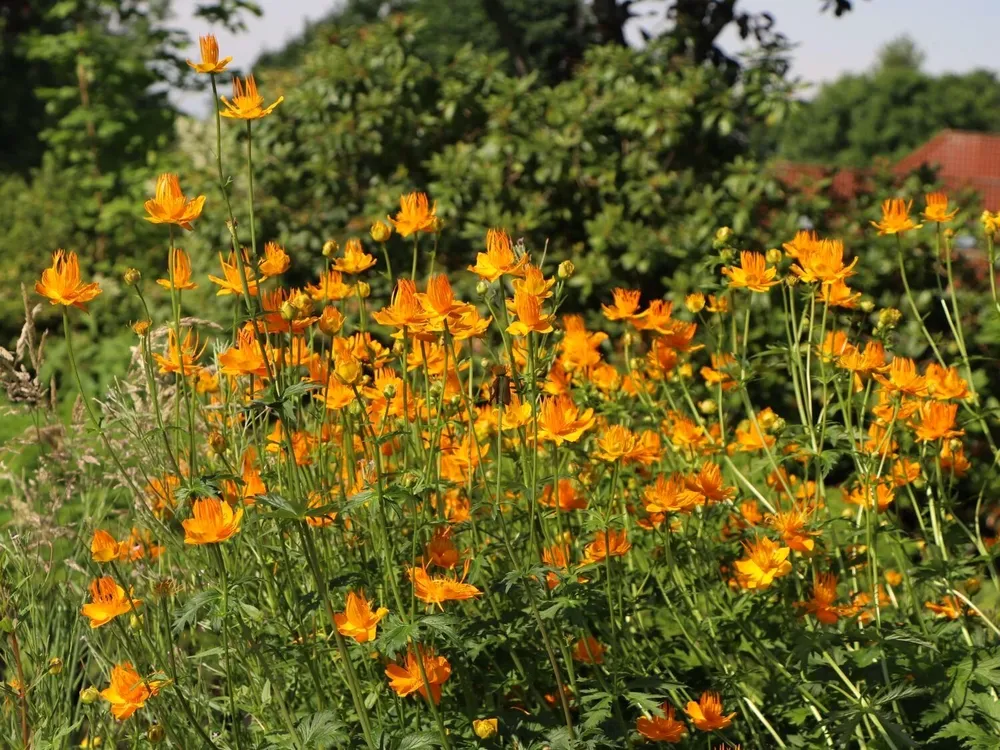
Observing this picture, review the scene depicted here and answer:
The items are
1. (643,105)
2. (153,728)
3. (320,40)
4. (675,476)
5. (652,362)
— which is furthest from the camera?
(320,40)

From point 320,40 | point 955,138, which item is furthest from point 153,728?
point 955,138

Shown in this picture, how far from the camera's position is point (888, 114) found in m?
59.2

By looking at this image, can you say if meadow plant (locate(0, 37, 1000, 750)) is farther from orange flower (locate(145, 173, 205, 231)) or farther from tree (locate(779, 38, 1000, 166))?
tree (locate(779, 38, 1000, 166))

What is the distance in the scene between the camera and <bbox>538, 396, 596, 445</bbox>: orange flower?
1720 millimetres

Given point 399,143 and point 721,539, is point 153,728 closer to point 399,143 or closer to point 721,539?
point 721,539

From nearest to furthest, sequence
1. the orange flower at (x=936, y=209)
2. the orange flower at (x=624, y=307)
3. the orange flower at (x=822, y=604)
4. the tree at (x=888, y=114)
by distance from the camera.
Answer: the orange flower at (x=822, y=604), the orange flower at (x=624, y=307), the orange flower at (x=936, y=209), the tree at (x=888, y=114)

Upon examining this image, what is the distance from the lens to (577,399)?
2.36m

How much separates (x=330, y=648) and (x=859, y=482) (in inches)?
42.0

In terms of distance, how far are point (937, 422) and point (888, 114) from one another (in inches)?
2428

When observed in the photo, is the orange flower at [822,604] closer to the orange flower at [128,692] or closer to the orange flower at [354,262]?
the orange flower at [354,262]

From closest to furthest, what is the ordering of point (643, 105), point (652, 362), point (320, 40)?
point (652, 362)
point (643, 105)
point (320, 40)

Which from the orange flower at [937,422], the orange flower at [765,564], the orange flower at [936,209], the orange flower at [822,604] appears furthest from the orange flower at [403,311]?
the orange flower at [936,209]

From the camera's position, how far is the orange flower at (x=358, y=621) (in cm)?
163

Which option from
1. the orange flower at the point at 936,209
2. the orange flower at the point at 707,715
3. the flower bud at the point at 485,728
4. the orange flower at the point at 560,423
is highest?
the orange flower at the point at 936,209
